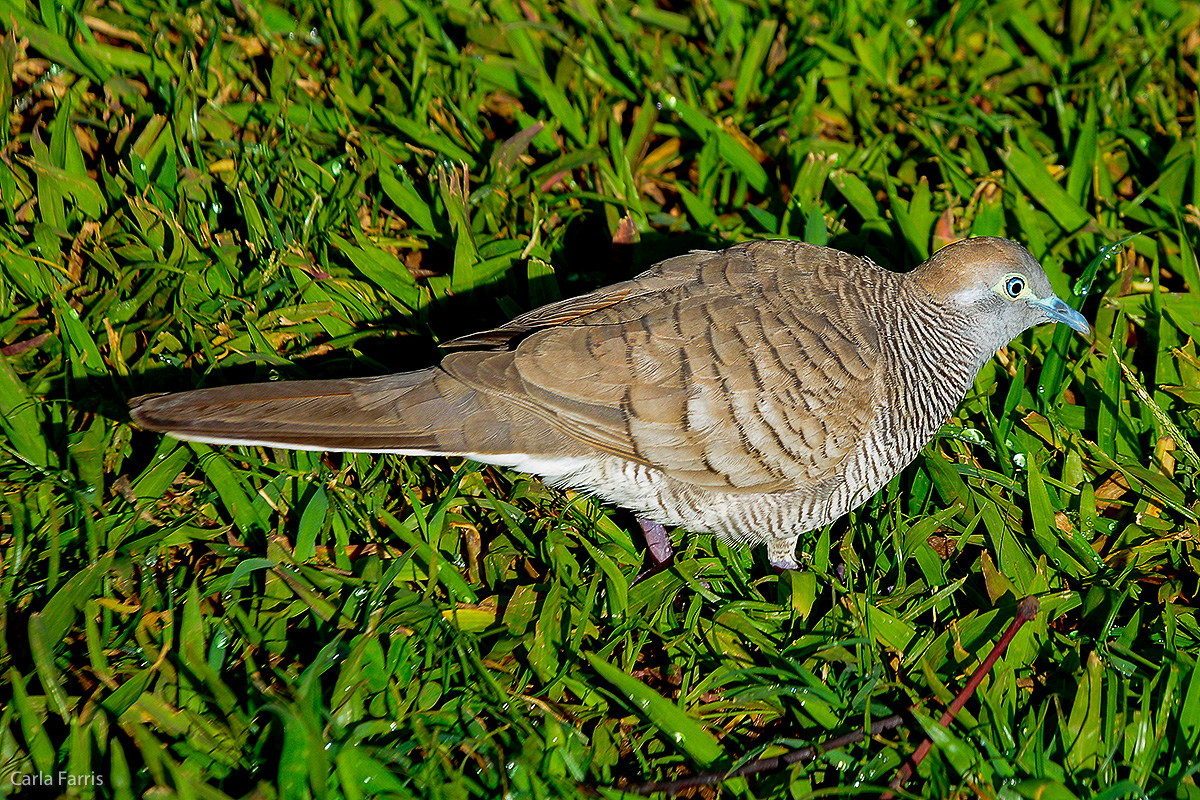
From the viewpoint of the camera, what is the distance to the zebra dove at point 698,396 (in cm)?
304

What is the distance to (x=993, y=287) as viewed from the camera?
3498mm

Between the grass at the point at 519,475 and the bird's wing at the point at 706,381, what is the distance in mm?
478

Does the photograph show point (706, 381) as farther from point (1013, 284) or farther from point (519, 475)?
point (1013, 284)

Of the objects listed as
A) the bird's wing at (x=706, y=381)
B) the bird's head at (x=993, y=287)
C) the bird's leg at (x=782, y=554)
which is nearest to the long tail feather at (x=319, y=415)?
the bird's wing at (x=706, y=381)

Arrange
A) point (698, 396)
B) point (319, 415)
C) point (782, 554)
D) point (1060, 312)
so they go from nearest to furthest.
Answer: point (319, 415) < point (698, 396) < point (782, 554) < point (1060, 312)

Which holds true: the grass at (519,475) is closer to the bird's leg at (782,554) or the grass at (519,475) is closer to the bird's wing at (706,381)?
the bird's leg at (782,554)

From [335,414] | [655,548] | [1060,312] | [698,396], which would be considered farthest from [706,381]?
[1060,312]

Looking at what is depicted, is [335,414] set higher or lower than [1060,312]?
lower

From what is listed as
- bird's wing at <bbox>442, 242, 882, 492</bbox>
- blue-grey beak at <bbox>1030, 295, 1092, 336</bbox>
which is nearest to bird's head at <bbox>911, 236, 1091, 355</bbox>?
blue-grey beak at <bbox>1030, 295, 1092, 336</bbox>

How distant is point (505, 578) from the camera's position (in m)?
3.38

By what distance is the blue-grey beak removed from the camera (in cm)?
358

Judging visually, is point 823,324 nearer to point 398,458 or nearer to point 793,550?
point 793,550

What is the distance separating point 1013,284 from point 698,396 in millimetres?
1339

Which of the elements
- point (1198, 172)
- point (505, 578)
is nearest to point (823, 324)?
point (505, 578)
